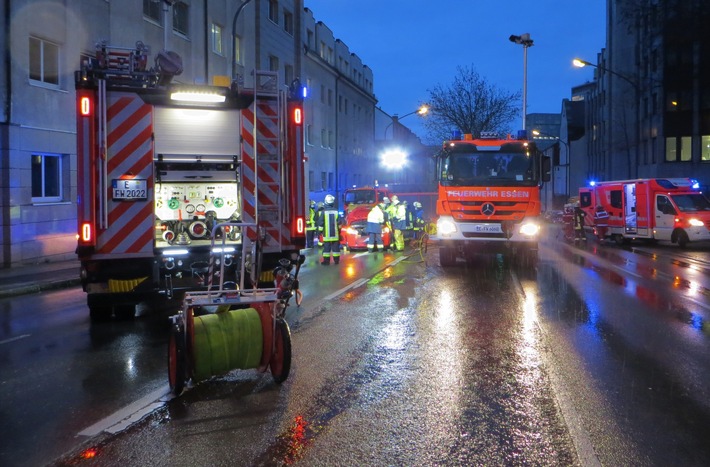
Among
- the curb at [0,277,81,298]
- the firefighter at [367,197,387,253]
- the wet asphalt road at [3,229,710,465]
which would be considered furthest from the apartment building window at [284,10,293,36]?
the wet asphalt road at [3,229,710,465]

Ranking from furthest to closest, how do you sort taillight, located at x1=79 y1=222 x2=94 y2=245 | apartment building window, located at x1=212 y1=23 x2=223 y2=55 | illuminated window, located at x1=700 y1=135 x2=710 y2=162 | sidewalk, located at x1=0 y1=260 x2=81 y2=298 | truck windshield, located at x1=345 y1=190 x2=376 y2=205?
1. illuminated window, located at x1=700 y1=135 x2=710 y2=162
2. apartment building window, located at x1=212 y1=23 x2=223 y2=55
3. truck windshield, located at x1=345 y1=190 x2=376 y2=205
4. sidewalk, located at x1=0 y1=260 x2=81 y2=298
5. taillight, located at x1=79 y1=222 x2=94 y2=245

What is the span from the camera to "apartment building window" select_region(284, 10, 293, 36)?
36375 millimetres

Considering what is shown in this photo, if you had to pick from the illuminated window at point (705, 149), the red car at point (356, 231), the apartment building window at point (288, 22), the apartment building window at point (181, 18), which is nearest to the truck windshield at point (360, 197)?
the red car at point (356, 231)

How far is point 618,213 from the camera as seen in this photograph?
2661 cm

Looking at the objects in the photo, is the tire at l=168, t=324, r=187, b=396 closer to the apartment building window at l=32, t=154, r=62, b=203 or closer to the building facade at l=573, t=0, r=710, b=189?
the apartment building window at l=32, t=154, r=62, b=203

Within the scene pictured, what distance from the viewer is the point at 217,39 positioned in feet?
88.4

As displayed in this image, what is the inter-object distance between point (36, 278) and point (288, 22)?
26662 millimetres

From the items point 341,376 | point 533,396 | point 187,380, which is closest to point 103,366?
point 187,380

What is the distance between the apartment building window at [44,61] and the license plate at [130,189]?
10.3 metres

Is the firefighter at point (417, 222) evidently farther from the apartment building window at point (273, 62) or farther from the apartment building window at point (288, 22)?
the apartment building window at point (288, 22)

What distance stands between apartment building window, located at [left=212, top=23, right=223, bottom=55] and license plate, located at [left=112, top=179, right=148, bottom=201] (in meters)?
19.6

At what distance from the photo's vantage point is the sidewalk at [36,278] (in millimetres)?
12250

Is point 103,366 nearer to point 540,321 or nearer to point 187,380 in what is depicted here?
point 187,380

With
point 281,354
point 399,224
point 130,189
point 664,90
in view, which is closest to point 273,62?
point 399,224
